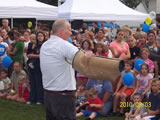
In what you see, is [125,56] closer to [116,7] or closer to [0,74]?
[0,74]

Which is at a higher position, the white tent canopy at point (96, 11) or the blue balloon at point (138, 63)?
the white tent canopy at point (96, 11)

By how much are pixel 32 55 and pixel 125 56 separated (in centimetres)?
220

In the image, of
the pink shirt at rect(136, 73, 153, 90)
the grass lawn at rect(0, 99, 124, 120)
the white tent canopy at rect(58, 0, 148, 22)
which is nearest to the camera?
the grass lawn at rect(0, 99, 124, 120)

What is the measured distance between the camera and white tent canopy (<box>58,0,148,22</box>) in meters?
11.0

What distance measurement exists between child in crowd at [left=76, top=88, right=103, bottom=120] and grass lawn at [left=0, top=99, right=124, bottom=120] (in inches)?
6.6

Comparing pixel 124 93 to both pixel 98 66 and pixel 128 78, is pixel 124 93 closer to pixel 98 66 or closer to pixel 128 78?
pixel 128 78

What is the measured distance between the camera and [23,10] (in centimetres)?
980

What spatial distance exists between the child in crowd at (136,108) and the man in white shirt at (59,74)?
8.11 feet

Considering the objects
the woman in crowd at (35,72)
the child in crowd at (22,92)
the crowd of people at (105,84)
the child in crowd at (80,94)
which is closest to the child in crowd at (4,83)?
the crowd of people at (105,84)

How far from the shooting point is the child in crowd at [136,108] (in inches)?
244

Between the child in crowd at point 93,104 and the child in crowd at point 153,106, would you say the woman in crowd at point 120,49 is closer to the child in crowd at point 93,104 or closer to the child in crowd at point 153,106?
the child in crowd at point 93,104

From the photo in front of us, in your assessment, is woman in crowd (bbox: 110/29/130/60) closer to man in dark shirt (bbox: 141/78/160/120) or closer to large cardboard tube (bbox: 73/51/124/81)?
man in dark shirt (bbox: 141/78/160/120)

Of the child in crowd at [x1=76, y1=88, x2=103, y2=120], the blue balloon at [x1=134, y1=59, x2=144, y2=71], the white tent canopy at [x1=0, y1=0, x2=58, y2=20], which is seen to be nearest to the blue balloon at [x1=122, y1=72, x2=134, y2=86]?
the blue balloon at [x1=134, y1=59, x2=144, y2=71]

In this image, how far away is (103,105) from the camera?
6879 millimetres
